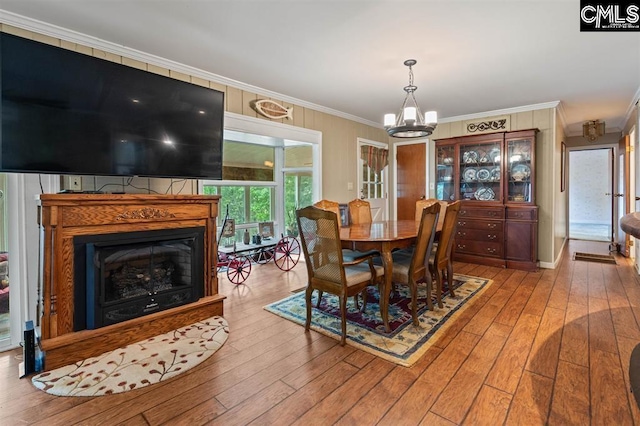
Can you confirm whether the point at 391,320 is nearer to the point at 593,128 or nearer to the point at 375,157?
the point at 375,157

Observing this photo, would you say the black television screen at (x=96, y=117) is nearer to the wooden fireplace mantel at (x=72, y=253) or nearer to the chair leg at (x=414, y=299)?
the wooden fireplace mantel at (x=72, y=253)

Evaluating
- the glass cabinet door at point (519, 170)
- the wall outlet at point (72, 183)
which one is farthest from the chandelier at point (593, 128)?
the wall outlet at point (72, 183)

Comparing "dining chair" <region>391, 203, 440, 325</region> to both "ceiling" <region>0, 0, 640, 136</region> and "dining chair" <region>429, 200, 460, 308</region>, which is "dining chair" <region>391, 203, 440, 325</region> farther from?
"ceiling" <region>0, 0, 640, 136</region>

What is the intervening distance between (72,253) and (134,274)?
1.52ft

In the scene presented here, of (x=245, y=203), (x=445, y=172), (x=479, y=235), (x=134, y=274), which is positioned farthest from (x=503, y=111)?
(x=134, y=274)

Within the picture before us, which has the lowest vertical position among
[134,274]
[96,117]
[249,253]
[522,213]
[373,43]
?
[249,253]

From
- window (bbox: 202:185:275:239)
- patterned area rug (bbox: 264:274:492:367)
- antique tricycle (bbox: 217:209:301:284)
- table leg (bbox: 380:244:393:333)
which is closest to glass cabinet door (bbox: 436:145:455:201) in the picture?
patterned area rug (bbox: 264:274:492:367)

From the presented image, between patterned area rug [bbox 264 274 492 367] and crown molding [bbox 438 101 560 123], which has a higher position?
crown molding [bbox 438 101 560 123]

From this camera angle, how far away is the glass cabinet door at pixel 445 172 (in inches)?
209

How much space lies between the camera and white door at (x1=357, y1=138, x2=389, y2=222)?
18.5 ft

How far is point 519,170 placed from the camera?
15.5ft

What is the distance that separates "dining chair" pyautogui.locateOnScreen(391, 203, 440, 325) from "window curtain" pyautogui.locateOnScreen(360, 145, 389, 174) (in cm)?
313

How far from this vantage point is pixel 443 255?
10.4 ft

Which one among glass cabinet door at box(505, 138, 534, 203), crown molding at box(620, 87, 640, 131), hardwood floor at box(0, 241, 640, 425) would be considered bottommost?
hardwood floor at box(0, 241, 640, 425)
